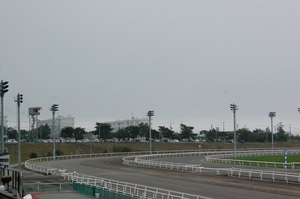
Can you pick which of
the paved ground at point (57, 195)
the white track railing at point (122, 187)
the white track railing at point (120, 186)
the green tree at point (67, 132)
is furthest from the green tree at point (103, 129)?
the paved ground at point (57, 195)

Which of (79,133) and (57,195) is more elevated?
(79,133)

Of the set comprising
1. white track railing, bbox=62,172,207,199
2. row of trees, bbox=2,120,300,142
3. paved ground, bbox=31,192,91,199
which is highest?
row of trees, bbox=2,120,300,142

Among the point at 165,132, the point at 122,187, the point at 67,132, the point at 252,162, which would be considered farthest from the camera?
the point at 165,132

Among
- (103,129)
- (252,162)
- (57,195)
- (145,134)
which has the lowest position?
(57,195)

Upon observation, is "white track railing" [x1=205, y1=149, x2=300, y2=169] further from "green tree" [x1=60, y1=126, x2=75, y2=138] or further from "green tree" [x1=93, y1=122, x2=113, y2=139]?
"green tree" [x1=60, y1=126, x2=75, y2=138]

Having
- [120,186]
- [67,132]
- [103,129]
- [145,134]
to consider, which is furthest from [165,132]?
[120,186]

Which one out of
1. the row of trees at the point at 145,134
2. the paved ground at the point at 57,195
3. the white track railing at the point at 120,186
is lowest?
the paved ground at the point at 57,195

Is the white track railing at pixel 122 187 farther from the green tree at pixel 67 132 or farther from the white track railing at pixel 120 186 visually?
the green tree at pixel 67 132

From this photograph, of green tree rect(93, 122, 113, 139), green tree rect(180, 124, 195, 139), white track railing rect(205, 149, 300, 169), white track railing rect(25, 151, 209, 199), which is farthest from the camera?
green tree rect(180, 124, 195, 139)

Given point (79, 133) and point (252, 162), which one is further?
point (79, 133)

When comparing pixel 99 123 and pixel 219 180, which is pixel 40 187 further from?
pixel 99 123

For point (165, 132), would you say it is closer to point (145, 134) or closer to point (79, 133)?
point (145, 134)

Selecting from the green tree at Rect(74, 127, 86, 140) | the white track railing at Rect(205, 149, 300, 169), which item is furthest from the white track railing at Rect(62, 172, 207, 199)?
the green tree at Rect(74, 127, 86, 140)

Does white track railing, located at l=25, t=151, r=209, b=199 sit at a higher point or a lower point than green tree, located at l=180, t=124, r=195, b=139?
lower
